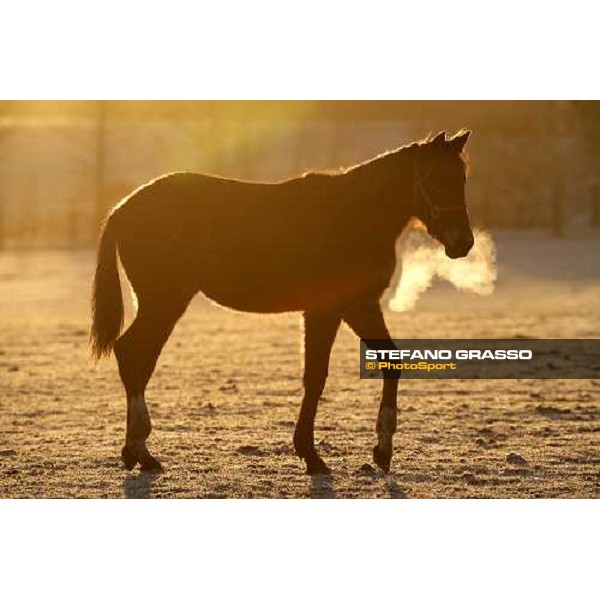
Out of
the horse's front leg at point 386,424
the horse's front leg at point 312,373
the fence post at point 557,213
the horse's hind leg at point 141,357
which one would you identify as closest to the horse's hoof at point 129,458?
the horse's hind leg at point 141,357

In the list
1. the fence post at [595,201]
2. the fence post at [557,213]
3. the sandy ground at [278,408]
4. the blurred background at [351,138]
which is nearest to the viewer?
the sandy ground at [278,408]

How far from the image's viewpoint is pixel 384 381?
20.1ft

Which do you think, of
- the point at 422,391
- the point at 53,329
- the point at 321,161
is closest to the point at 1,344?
the point at 53,329

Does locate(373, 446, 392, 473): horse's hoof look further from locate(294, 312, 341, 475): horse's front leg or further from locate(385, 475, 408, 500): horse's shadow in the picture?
locate(294, 312, 341, 475): horse's front leg

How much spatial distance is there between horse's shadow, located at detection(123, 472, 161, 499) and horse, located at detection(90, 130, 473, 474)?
3.6 inches

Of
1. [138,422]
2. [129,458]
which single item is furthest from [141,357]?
[129,458]

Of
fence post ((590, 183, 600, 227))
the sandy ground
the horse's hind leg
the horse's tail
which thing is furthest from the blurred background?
the horse's hind leg

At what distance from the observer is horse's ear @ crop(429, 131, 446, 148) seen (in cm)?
596

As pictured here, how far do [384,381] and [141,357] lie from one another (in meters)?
1.33

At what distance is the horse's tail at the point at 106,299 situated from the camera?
21.1 ft

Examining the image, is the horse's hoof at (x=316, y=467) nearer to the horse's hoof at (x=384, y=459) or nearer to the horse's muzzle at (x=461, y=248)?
the horse's hoof at (x=384, y=459)

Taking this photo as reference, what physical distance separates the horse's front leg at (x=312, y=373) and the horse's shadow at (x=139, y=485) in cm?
80

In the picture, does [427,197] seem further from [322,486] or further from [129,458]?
[129,458]

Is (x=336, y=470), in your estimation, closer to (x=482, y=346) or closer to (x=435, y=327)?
(x=482, y=346)
